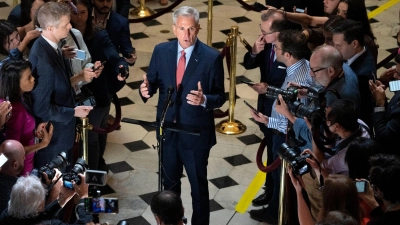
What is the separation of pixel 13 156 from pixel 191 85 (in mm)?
1708

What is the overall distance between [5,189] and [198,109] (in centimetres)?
192

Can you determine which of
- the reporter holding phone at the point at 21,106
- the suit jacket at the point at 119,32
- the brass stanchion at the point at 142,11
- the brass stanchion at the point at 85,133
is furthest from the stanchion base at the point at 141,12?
the reporter holding phone at the point at 21,106

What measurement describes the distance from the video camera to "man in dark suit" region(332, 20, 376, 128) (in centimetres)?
88

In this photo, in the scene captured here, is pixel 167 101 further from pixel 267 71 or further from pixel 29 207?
pixel 29 207

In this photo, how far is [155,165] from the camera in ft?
28.2

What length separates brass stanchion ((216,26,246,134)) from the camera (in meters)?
9.19

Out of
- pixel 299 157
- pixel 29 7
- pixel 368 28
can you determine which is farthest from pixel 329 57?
pixel 29 7

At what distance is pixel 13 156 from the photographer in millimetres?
5988

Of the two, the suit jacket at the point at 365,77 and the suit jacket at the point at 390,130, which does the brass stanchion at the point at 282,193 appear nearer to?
the suit jacket at the point at 390,130

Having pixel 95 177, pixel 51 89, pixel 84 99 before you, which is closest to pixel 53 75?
pixel 51 89

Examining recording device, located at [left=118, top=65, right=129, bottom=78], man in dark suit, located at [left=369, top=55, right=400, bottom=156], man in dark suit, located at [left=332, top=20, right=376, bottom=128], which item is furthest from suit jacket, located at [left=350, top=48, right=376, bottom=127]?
recording device, located at [left=118, top=65, right=129, bottom=78]

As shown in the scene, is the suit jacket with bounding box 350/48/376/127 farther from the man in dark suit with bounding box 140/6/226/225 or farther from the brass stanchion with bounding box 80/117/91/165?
the brass stanchion with bounding box 80/117/91/165

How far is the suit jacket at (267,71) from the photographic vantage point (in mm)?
7434

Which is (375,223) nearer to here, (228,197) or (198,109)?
(198,109)
